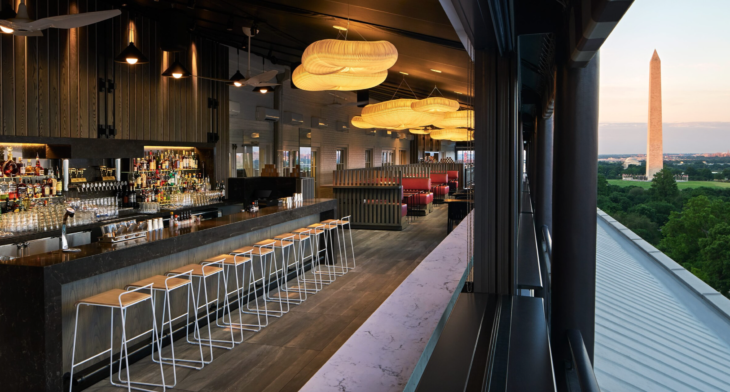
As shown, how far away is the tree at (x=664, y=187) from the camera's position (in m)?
3.30

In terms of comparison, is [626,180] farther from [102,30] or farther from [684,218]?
[102,30]

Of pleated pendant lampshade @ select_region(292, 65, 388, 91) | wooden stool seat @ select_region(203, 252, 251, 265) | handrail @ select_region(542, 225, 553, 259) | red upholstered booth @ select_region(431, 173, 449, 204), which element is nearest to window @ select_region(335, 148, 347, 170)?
red upholstered booth @ select_region(431, 173, 449, 204)

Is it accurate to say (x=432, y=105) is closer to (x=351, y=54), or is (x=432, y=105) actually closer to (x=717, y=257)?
(x=351, y=54)

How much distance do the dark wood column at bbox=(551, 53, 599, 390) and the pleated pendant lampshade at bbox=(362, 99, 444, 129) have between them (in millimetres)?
5415

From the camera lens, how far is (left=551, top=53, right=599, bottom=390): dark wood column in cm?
291

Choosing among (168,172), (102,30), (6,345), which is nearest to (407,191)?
(168,172)

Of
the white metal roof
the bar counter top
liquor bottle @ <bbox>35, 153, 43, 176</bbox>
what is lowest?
the white metal roof

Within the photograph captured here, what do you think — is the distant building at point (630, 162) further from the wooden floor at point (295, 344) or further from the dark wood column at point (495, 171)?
the wooden floor at point (295, 344)

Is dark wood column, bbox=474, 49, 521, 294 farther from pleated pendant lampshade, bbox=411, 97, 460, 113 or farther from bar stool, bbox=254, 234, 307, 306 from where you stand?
pleated pendant lampshade, bbox=411, 97, 460, 113

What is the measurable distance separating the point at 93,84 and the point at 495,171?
562cm

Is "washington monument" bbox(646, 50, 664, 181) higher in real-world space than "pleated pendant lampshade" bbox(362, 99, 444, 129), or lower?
lower

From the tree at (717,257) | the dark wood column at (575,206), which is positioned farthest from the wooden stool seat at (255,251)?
the tree at (717,257)

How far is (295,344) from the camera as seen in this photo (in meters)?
4.40

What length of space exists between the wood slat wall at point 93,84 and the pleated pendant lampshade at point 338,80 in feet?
8.79
